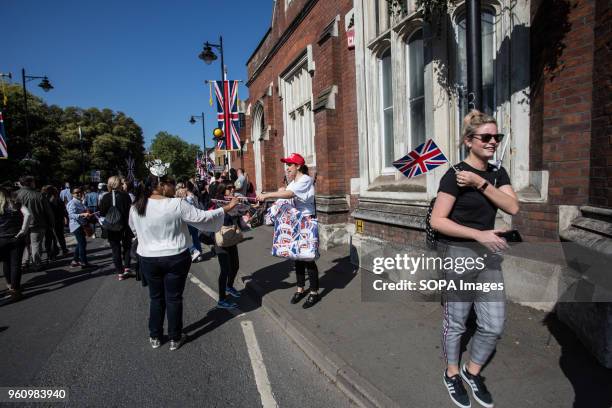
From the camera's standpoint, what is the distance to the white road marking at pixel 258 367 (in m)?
2.79

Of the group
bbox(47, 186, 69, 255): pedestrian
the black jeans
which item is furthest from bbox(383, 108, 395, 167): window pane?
bbox(47, 186, 69, 255): pedestrian

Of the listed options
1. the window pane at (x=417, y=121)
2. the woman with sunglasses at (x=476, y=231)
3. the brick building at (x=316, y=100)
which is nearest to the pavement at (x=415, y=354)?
the woman with sunglasses at (x=476, y=231)

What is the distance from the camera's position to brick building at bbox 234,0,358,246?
723cm

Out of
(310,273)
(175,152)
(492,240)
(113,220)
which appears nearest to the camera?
(492,240)

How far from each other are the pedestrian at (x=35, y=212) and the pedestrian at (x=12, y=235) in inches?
66.9

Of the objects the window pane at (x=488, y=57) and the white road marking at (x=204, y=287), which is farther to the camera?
the white road marking at (x=204, y=287)

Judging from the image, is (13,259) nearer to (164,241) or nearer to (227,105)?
(164,241)

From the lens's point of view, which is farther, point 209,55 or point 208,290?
point 209,55

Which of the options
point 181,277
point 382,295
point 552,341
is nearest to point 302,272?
point 382,295

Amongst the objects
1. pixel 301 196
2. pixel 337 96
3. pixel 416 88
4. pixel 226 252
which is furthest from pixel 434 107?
pixel 226 252

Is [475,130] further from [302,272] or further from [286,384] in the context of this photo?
[302,272]

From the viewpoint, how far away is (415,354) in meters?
A: 3.15

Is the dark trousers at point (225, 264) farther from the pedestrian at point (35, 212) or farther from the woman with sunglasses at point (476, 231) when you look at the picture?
the pedestrian at point (35, 212)

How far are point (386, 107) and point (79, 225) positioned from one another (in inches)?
273
